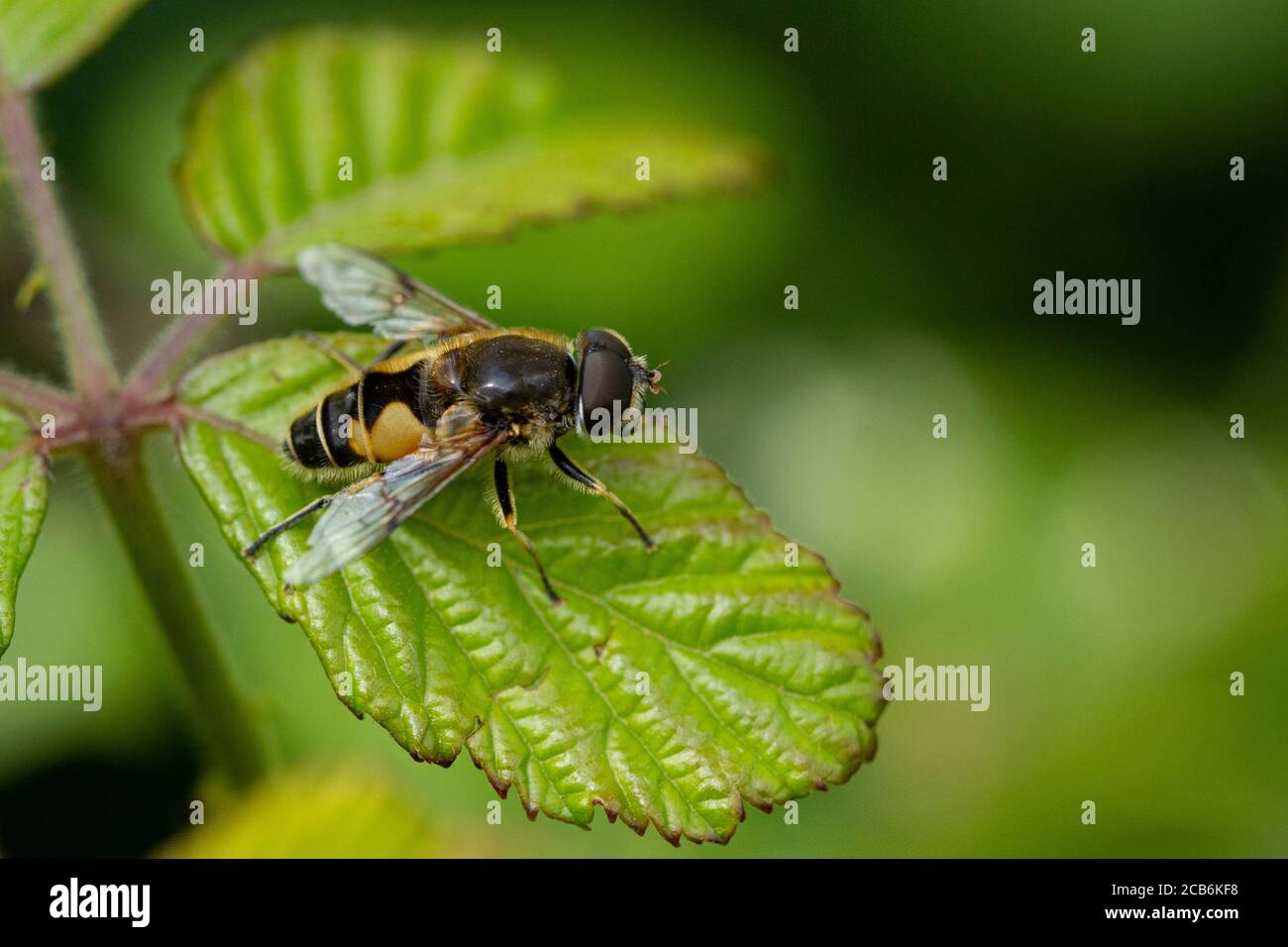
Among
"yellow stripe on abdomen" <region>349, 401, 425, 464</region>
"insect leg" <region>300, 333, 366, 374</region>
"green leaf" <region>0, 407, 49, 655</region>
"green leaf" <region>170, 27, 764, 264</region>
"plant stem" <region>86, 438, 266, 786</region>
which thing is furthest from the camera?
"green leaf" <region>170, 27, 764, 264</region>

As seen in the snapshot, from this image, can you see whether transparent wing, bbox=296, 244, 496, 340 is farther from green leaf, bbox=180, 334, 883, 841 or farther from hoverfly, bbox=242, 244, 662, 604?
green leaf, bbox=180, 334, 883, 841

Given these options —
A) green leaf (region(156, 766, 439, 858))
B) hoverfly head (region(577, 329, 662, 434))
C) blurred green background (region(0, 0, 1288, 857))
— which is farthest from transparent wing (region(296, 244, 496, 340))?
blurred green background (region(0, 0, 1288, 857))

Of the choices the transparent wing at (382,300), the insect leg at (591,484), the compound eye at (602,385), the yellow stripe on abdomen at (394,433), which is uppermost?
the transparent wing at (382,300)

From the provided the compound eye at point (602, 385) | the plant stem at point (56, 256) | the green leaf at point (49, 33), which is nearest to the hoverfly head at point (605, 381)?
the compound eye at point (602, 385)

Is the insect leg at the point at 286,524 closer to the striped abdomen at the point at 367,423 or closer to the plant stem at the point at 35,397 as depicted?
the striped abdomen at the point at 367,423

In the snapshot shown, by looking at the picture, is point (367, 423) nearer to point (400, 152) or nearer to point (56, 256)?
point (56, 256)

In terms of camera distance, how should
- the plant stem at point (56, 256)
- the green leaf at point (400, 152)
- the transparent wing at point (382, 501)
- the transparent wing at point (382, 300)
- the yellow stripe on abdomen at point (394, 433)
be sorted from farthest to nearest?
the transparent wing at point (382, 300)
the green leaf at point (400, 152)
the yellow stripe on abdomen at point (394, 433)
the plant stem at point (56, 256)
the transparent wing at point (382, 501)
